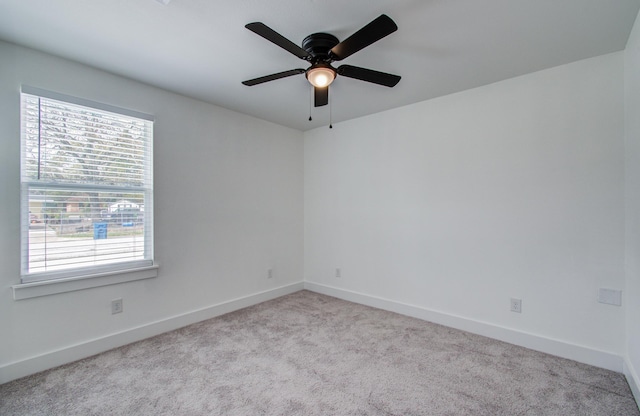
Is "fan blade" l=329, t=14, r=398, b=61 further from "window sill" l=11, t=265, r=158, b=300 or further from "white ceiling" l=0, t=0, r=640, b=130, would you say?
"window sill" l=11, t=265, r=158, b=300

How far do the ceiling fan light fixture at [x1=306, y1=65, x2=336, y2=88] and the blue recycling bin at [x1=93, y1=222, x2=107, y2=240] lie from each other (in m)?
2.22

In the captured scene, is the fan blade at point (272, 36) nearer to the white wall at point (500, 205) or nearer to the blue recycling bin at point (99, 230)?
the white wall at point (500, 205)

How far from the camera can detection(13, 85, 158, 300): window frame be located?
2.13 meters

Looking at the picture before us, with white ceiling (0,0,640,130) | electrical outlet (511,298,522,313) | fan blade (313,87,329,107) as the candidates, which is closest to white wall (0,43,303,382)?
white ceiling (0,0,640,130)

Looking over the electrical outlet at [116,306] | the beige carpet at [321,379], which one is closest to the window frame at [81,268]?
the electrical outlet at [116,306]

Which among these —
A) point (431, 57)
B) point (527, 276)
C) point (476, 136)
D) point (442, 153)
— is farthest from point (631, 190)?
point (431, 57)

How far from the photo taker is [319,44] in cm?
191

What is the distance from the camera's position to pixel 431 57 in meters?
2.26

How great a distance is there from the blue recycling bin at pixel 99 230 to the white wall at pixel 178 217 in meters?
0.43

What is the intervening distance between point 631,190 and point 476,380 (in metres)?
1.77

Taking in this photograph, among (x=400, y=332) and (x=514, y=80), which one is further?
(x=400, y=332)

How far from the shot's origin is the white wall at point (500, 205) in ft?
7.41

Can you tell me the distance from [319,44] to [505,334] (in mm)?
2979

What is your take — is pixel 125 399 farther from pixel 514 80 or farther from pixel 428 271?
pixel 514 80
